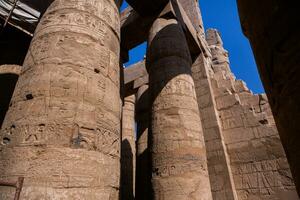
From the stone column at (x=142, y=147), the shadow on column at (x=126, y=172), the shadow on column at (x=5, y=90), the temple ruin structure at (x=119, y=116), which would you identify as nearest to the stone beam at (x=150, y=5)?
the temple ruin structure at (x=119, y=116)

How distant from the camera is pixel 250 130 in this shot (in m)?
7.14

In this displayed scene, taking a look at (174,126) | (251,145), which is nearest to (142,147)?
(251,145)

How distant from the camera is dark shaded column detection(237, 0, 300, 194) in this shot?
122 centimetres

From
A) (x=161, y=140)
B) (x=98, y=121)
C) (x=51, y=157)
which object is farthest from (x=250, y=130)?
(x=51, y=157)

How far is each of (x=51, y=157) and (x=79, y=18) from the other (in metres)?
2.08

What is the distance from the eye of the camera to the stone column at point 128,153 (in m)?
8.96

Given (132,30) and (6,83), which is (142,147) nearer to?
(132,30)

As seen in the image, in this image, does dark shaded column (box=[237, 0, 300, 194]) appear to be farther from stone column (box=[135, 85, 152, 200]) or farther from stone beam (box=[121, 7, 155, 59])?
stone beam (box=[121, 7, 155, 59])

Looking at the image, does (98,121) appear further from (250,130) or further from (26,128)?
(250,130)

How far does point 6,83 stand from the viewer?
6.89 m

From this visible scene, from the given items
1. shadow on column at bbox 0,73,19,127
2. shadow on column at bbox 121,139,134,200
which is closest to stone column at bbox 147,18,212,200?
shadow on column at bbox 0,73,19,127

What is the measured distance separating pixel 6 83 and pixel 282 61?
785cm

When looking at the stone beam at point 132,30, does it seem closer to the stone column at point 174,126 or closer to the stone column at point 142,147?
the stone column at point 174,126

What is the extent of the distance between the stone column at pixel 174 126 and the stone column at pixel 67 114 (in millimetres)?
2085
